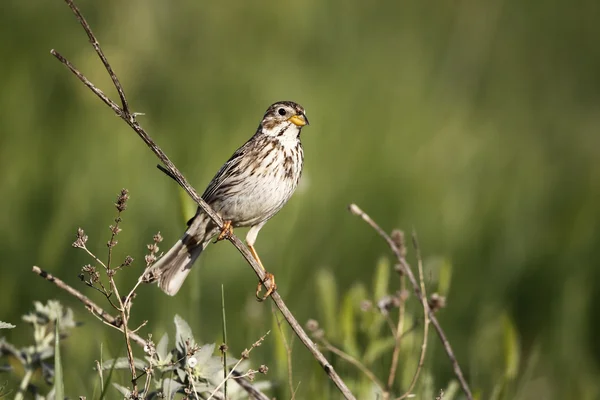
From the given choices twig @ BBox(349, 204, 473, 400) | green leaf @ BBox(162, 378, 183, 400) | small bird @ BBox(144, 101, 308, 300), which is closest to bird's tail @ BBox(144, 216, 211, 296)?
small bird @ BBox(144, 101, 308, 300)

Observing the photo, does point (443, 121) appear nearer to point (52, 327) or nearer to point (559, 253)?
point (559, 253)

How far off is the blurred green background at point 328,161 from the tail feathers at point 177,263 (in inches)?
7.3

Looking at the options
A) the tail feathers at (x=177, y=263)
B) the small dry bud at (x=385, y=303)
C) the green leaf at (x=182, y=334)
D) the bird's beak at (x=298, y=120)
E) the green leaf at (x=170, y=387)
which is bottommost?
the tail feathers at (x=177, y=263)

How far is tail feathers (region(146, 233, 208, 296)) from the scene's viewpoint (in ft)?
15.3

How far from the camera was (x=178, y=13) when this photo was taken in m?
10.4

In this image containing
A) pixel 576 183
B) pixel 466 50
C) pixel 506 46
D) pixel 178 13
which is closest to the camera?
pixel 576 183

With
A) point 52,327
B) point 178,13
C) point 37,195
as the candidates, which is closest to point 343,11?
point 178,13

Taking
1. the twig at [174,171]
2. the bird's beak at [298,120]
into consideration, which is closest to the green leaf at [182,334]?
the twig at [174,171]

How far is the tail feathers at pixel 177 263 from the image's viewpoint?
15.3 feet

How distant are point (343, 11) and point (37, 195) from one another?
5486mm

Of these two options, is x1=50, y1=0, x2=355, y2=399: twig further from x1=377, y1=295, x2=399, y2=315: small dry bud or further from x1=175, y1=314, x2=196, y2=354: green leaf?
x1=377, y1=295, x2=399, y2=315: small dry bud

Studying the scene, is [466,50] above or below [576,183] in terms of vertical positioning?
above

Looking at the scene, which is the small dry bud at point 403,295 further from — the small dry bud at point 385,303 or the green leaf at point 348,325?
the green leaf at point 348,325

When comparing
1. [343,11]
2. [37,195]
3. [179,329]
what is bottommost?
[37,195]
